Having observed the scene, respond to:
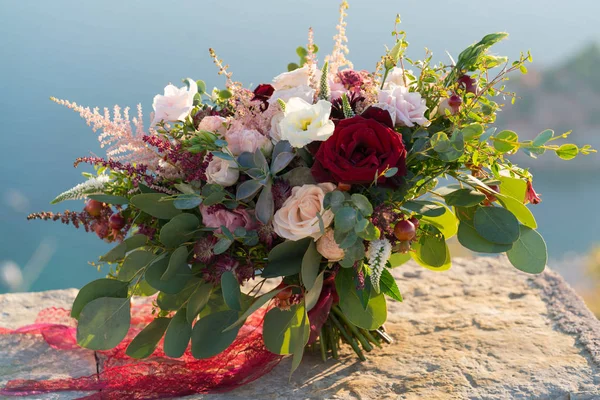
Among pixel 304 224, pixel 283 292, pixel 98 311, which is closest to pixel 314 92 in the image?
pixel 304 224

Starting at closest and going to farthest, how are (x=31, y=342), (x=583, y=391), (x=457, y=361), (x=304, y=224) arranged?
1. (x=304, y=224)
2. (x=583, y=391)
3. (x=457, y=361)
4. (x=31, y=342)

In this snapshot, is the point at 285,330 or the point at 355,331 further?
the point at 355,331

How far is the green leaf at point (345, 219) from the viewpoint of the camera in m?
1.17

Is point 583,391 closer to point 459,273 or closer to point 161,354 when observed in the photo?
point 459,273

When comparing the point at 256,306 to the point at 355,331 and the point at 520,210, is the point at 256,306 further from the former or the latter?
the point at 520,210

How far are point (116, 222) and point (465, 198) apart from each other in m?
0.81

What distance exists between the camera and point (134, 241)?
1.45 m

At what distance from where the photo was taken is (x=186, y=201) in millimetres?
1305

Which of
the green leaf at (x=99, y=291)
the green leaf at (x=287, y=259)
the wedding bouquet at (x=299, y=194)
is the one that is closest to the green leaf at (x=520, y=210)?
the wedding bouquet at (x=299, y=194)

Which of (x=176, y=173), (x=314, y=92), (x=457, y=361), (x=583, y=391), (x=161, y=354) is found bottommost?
(x=583, y=391)

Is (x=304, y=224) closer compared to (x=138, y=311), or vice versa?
(x=304, y=224)

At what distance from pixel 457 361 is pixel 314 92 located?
2.59ft

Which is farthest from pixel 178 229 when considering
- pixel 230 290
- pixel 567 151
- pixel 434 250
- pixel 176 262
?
pixel 567 151

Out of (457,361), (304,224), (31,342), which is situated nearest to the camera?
(304,224)
